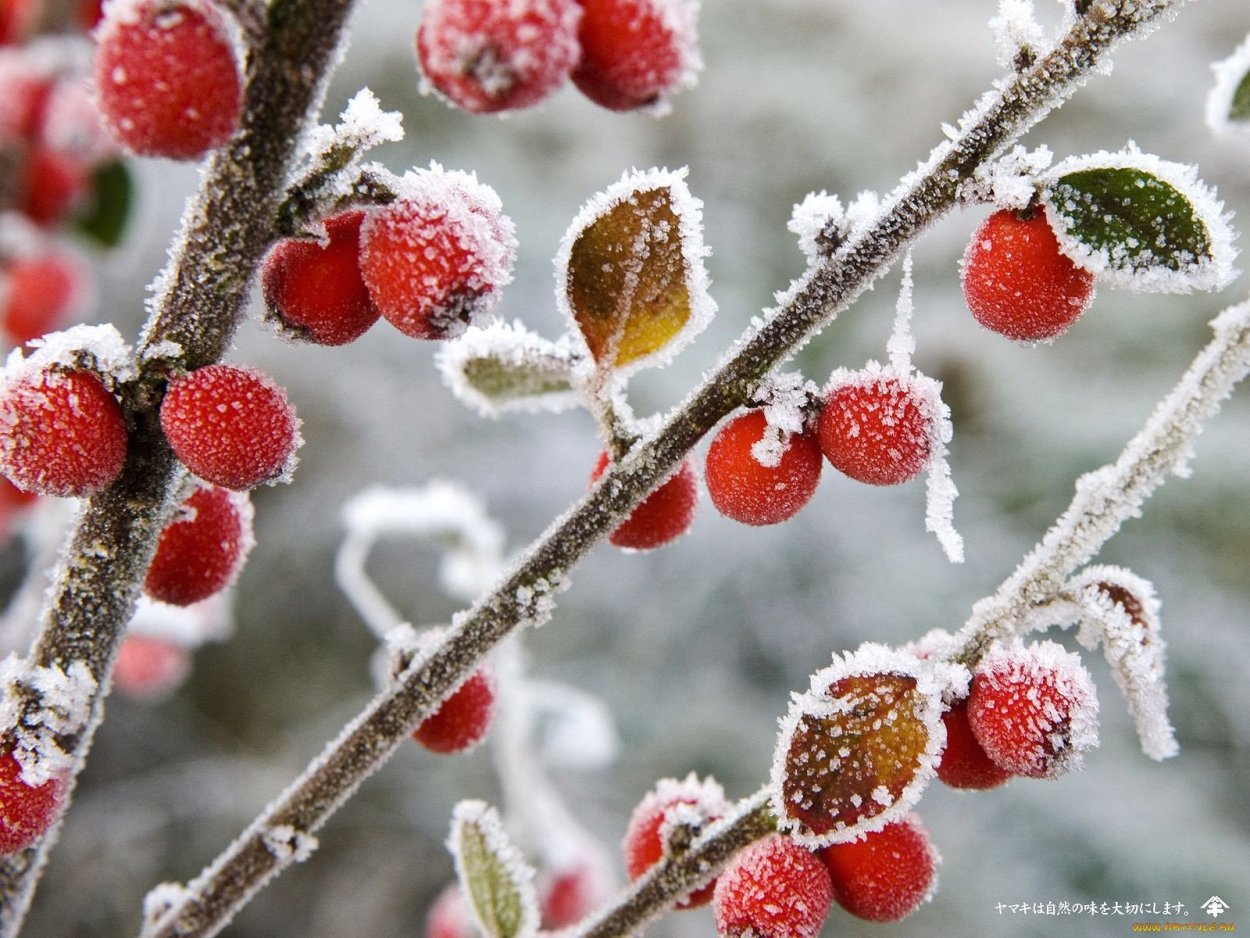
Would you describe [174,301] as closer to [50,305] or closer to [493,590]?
[493,590]

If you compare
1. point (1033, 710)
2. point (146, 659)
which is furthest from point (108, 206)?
point (1033, 710)

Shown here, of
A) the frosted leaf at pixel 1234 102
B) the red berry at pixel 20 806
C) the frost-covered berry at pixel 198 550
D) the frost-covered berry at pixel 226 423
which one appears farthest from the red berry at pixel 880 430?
the red berry at pixel 20 806

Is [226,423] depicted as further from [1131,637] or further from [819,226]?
[1131,637]

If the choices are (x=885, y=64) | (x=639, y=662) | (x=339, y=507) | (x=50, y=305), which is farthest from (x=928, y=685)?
(x=885, y=64)

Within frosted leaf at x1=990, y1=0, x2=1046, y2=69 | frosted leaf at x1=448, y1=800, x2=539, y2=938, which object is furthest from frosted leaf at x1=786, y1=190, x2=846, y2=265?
frosted leaf at x1=448, y1=800, x2=539, y2=938

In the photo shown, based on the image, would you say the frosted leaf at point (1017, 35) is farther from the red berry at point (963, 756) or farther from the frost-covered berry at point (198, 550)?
the frost-covered berry at point (198, 550)
